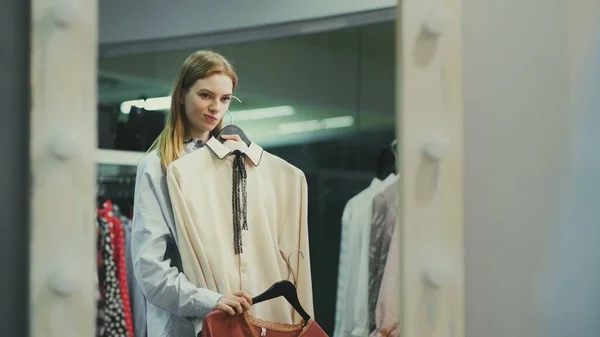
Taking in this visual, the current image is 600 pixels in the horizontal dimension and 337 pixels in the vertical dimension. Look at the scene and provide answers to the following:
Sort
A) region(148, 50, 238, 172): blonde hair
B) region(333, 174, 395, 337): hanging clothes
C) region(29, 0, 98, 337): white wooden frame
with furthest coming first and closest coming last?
1. region(333, 174, 395, 337): hanging clothes
2. region(148, 50, 238, 172): blonde hair
3. region(29, 0, 98, 337): white wooden frame

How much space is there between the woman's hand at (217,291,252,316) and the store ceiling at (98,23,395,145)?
23 cm

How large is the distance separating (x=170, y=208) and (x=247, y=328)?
22cm

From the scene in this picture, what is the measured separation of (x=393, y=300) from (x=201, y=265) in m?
0.35

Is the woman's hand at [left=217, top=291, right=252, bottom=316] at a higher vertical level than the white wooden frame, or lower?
lower

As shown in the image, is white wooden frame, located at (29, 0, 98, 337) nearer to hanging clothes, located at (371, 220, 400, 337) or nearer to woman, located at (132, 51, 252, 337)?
woman, located at (132, 51, 252, 337)

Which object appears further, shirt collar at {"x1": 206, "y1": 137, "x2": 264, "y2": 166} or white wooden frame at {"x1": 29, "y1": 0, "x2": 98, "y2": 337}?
shirt collar at {"x1": 206, "y1": 137, "x2": 264, "y2": 166}

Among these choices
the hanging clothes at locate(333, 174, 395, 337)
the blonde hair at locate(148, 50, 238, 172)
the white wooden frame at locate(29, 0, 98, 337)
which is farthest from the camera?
the hanging clothes at locate(333, 174, 395, 337)

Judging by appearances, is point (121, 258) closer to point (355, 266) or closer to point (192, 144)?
point (192, 144)

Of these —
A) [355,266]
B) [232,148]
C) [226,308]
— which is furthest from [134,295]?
[355,266]

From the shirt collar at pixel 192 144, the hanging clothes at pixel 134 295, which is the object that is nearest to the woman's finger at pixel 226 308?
the hanging clothes at pixel 134 295

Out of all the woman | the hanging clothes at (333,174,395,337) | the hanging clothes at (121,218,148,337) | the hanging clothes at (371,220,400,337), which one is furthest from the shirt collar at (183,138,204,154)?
the hanging clothes at (371,220,400,337)

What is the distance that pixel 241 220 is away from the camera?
48.6 inches

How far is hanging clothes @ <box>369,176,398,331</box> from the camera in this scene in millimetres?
1360

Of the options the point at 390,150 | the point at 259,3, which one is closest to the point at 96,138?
the point at 259,3
